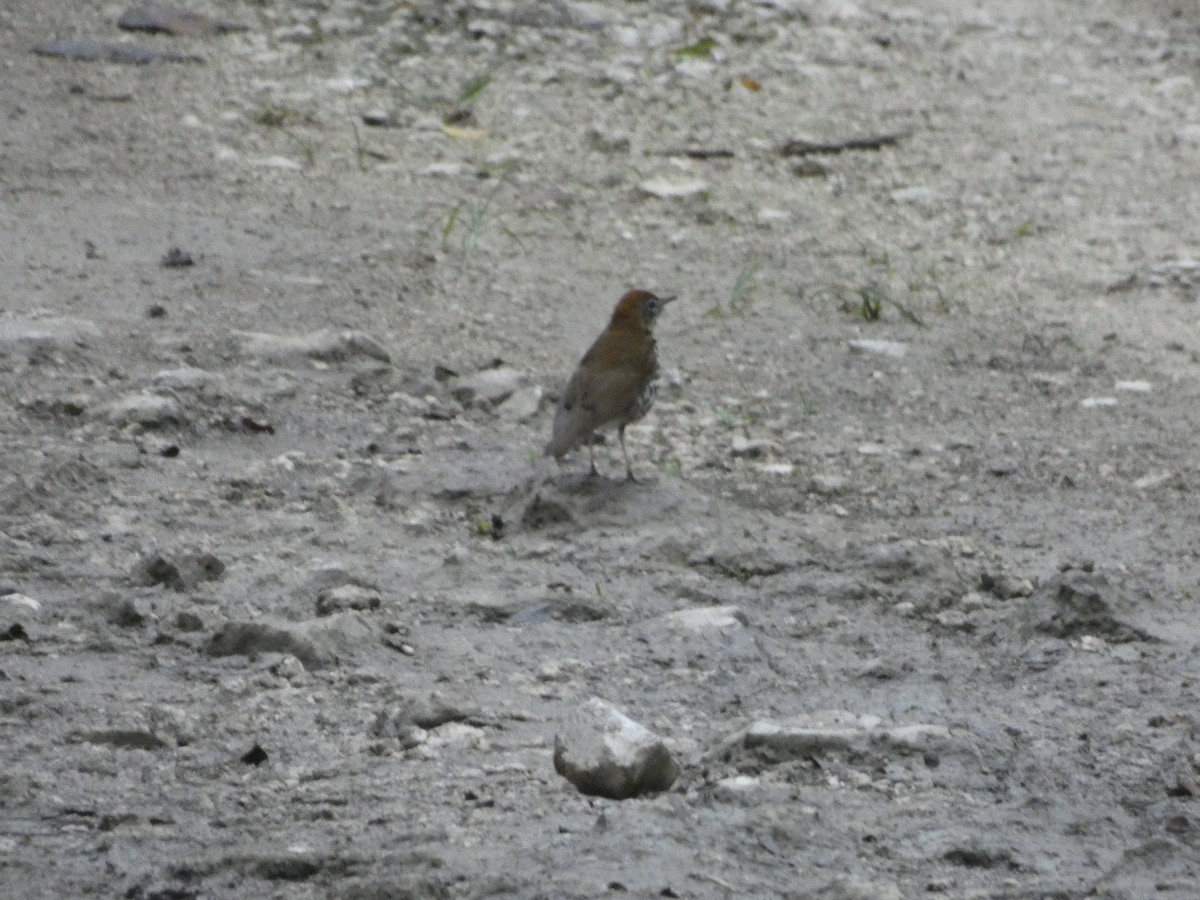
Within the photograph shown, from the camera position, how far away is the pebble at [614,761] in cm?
348

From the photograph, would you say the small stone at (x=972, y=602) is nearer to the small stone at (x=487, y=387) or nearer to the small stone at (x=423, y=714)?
the small stone at (x=423, y=714)

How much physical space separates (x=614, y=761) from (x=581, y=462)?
2.28m

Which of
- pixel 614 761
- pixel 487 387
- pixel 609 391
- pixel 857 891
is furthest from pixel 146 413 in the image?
pixel 857 891

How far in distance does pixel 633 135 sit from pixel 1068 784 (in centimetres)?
615

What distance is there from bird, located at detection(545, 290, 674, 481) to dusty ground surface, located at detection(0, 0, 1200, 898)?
0.15 meters

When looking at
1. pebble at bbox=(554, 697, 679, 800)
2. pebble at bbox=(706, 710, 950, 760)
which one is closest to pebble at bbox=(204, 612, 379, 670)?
pebble at bbox=(554, 697, 679, 800)

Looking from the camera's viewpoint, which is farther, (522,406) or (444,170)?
(444,170)

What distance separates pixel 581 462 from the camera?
5695 millimetres

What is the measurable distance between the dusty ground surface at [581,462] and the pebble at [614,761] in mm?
49

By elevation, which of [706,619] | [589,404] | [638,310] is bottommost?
[706,619]

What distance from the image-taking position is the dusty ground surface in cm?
343

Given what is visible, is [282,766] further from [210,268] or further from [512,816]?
[210,268]

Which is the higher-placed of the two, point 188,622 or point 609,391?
point 609,391

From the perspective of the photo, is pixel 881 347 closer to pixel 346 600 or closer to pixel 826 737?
pixel 346 600
